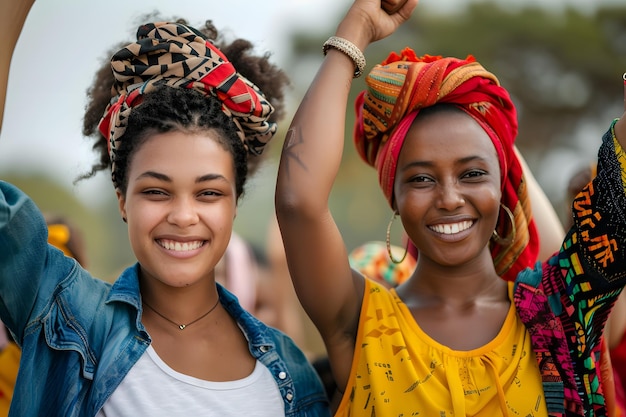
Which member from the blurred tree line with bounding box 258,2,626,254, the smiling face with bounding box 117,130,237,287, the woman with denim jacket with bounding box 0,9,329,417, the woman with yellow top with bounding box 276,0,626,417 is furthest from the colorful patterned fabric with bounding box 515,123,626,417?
the blurred tree line with bounding box 258,2,626,254

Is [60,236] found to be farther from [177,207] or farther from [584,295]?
[584,295]

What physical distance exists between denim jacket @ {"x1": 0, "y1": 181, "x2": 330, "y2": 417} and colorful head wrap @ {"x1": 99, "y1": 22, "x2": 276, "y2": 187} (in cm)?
48

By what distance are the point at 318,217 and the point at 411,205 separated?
38cm

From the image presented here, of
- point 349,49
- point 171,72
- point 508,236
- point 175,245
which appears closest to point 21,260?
point 175,245

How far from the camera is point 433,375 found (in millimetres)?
2744

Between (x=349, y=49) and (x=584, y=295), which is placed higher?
(x=349, y=49)

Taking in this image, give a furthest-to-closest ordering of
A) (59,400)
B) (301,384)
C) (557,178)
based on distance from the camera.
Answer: (557,178), (301,384), (59,400)

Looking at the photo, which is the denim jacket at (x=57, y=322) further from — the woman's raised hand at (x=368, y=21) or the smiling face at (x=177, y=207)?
the woman's raised hand at (x=368, y=21)

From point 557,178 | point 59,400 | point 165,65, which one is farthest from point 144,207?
point 557,178

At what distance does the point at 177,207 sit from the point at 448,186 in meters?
0.94

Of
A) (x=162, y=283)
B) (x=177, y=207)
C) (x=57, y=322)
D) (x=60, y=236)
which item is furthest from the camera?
(x=60, y=236)

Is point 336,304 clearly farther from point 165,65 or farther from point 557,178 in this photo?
point 557,178

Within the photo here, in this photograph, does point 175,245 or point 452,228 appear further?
point 452,228

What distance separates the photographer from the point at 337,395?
3.04 m
